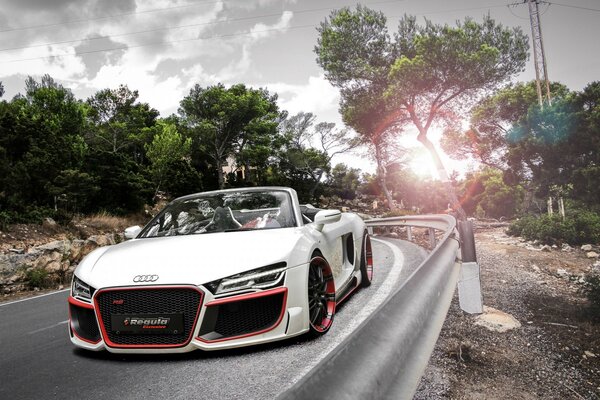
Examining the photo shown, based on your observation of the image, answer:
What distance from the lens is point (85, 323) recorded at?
302 cm

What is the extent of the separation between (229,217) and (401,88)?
21094 mm

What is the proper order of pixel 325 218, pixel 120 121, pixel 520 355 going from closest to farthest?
pixel 520 355 < pixel 325 218 < pixel 120 121

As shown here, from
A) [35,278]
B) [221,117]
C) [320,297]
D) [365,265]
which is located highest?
[221,117]

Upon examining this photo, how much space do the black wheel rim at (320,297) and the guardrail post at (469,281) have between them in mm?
1176

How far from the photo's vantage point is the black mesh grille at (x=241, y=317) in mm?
2736

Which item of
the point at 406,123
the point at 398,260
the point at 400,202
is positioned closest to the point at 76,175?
the point at 398,260

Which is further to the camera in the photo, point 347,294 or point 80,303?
point 347,294

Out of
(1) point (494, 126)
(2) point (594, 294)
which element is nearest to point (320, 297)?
(2) point (594, 294)

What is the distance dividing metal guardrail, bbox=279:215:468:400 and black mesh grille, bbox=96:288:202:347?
155 cm

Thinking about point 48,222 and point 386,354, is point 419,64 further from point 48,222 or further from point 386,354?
point 386,354

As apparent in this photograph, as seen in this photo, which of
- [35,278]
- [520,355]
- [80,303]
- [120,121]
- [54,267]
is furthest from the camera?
[120,121]

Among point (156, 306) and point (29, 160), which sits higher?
point (29, 160)

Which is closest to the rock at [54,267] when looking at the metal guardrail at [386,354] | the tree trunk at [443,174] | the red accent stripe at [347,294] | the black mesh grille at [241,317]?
the red accent stripe at [347,294]

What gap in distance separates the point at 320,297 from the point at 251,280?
88 cm
